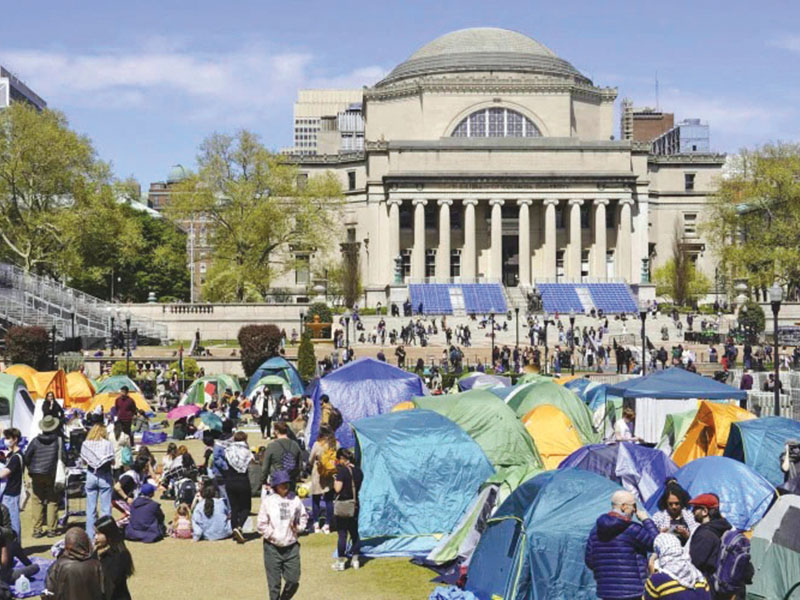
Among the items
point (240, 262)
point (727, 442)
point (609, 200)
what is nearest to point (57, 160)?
point (240, 262)

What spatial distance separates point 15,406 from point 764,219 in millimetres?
62572

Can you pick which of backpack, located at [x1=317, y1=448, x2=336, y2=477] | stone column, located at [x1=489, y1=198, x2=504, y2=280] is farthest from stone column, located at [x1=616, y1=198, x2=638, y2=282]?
backpack, located at [x1=317, y1=448, x2=336, y2=477]

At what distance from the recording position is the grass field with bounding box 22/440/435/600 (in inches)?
597

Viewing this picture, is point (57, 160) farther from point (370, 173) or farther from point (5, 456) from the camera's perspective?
→ point (5, 456)

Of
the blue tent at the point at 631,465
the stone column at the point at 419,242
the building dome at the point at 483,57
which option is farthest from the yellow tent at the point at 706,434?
the building dome at the point at 483,57

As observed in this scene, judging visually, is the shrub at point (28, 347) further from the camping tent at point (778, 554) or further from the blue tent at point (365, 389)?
the camping tent at point (778, 554)

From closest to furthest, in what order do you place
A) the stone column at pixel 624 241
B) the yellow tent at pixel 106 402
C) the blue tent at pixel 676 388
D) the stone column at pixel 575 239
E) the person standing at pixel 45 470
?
the person standing at pixel 45 470 < the blue tent at pixel 676 388 < the yellow tent at pixel 106 402 < the stone column at pixel 575 239 < the stone column at pixel 624 241

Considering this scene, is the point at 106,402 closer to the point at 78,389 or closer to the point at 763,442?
the point at 78,389

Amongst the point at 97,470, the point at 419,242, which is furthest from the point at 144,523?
the point at 419,242

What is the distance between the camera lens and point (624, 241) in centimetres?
9375

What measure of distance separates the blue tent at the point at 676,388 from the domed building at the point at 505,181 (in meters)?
59.0

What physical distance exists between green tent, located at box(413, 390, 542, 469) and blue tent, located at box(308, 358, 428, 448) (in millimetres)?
6253

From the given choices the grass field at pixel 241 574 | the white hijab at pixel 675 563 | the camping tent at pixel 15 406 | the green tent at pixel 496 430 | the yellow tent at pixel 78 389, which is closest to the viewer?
the white hijab at pixel 675 563

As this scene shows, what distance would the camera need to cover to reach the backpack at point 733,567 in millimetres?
10625
